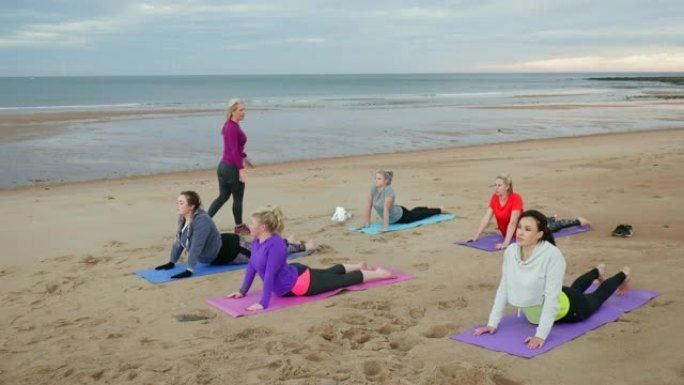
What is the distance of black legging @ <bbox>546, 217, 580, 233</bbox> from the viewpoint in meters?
7.90

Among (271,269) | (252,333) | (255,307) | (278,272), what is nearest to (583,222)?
(278,272)

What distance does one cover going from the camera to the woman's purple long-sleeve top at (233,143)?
27.0 ft

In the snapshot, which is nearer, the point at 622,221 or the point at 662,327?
the point at 662,327

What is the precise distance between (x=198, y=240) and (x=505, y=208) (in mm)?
3549

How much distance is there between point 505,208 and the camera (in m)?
7.41

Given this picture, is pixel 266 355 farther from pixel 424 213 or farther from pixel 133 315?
pixel 424 213

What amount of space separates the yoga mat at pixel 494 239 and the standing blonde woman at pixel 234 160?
2.99 meters

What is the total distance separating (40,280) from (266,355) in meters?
3.30

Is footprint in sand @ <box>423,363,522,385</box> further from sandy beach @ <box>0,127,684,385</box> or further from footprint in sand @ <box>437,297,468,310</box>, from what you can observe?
footprint in sand @ <box>437,297,468,310</box>

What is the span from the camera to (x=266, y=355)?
4430mm

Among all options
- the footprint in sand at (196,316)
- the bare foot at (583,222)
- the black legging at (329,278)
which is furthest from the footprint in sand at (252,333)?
the bare foot at (583,222)

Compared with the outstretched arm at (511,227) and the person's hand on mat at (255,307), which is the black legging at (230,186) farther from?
the outstretched arm at (511,227)

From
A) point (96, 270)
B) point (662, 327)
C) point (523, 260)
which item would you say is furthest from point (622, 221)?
point (96, 270)

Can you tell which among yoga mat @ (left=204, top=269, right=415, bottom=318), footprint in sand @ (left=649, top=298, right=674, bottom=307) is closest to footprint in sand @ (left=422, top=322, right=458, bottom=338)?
yoga mat @ (left=204, top=269, right=415, bottom=318)
